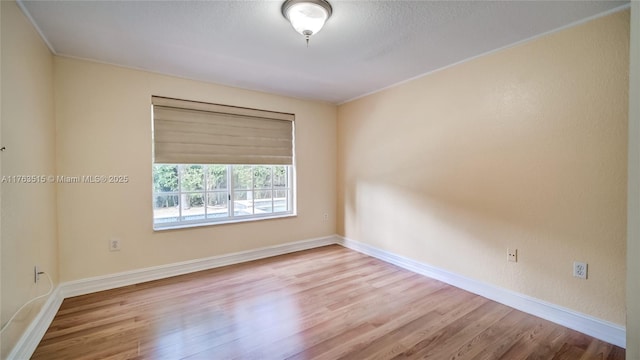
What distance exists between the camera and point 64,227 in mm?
2680

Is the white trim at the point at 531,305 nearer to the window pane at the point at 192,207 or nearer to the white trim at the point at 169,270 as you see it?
the white trim at the point at 169,270

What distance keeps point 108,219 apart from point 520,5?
3.98 meters

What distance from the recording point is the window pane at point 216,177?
3555 millimetres

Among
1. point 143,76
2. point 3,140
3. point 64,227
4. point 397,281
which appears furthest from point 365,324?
point 143,76

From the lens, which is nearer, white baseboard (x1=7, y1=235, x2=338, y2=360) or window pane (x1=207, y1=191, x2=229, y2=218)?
white baseboard (x1=7, y1=235, x2=338, y2=360)

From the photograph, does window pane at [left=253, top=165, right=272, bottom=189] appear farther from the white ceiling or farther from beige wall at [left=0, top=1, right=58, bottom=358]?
beige wall at [left=0, top=1, right=58, bottom=358]

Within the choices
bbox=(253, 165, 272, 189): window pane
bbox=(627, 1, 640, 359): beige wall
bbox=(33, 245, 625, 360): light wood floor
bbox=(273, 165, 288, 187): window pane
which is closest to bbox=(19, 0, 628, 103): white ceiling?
bbox=(627, 1, 640, 359): beige wall

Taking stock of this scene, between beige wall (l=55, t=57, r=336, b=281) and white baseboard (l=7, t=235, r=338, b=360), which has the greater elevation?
beige wall (l=55, t=57, r=336, b=281)

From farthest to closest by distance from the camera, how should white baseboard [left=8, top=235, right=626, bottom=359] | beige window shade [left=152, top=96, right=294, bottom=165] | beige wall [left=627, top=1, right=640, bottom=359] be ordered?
beige window shade [left=152, top=96, right=294, bottom=165] < white baseboard [left=8, top=235, right=626, bottom=359] < beige wall [left=627, top=1, right=640, bottom=359]

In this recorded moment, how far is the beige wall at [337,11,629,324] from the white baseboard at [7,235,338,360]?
1.52m

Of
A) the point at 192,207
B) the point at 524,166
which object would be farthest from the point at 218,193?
the point at 524,166

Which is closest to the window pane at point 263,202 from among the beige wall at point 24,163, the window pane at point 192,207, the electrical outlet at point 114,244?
the window pane at point 192,207

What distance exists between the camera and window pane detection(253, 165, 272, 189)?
12.9 feet

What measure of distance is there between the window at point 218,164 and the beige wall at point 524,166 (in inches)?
61.0
